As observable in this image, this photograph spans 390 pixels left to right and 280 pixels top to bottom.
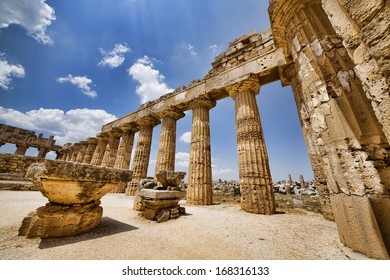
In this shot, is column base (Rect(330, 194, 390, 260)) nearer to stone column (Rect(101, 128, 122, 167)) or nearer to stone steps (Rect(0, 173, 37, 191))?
stone steps (Rect(0, 173, 37, 191))

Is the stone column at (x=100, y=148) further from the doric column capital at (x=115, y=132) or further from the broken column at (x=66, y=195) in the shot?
the broken column at (x=66, y=195)

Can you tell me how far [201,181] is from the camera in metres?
7.50

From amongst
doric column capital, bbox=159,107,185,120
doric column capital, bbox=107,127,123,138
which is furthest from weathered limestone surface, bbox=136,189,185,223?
doric column capital, bbox=107,127,123,138

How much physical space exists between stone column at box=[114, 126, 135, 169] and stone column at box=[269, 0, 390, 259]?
1292 centimetres

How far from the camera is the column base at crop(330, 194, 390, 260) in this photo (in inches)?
72.8

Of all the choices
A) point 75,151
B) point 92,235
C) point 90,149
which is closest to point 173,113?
point 92,235

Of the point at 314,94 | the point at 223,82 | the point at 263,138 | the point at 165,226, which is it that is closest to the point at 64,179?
the point at 165,226

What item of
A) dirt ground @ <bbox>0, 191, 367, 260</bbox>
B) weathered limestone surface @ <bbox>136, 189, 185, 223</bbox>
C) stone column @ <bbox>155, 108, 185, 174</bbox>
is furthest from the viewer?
stone column @ <bbox>155, 108, 185, 174</bbox>

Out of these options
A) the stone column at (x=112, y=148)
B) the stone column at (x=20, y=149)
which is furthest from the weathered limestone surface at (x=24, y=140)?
the stone column at (x=112, y=148)

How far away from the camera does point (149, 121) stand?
12016mm

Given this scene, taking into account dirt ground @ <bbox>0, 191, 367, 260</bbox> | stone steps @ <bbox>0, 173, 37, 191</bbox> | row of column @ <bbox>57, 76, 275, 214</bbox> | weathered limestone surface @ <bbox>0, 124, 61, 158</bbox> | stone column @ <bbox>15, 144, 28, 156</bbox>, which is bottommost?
dirt ground @ <bbox>0, 191, 367, 260</bbox>

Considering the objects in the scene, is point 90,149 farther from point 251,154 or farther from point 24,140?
point 251,154

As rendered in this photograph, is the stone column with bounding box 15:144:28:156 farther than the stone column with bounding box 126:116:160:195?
Yes
